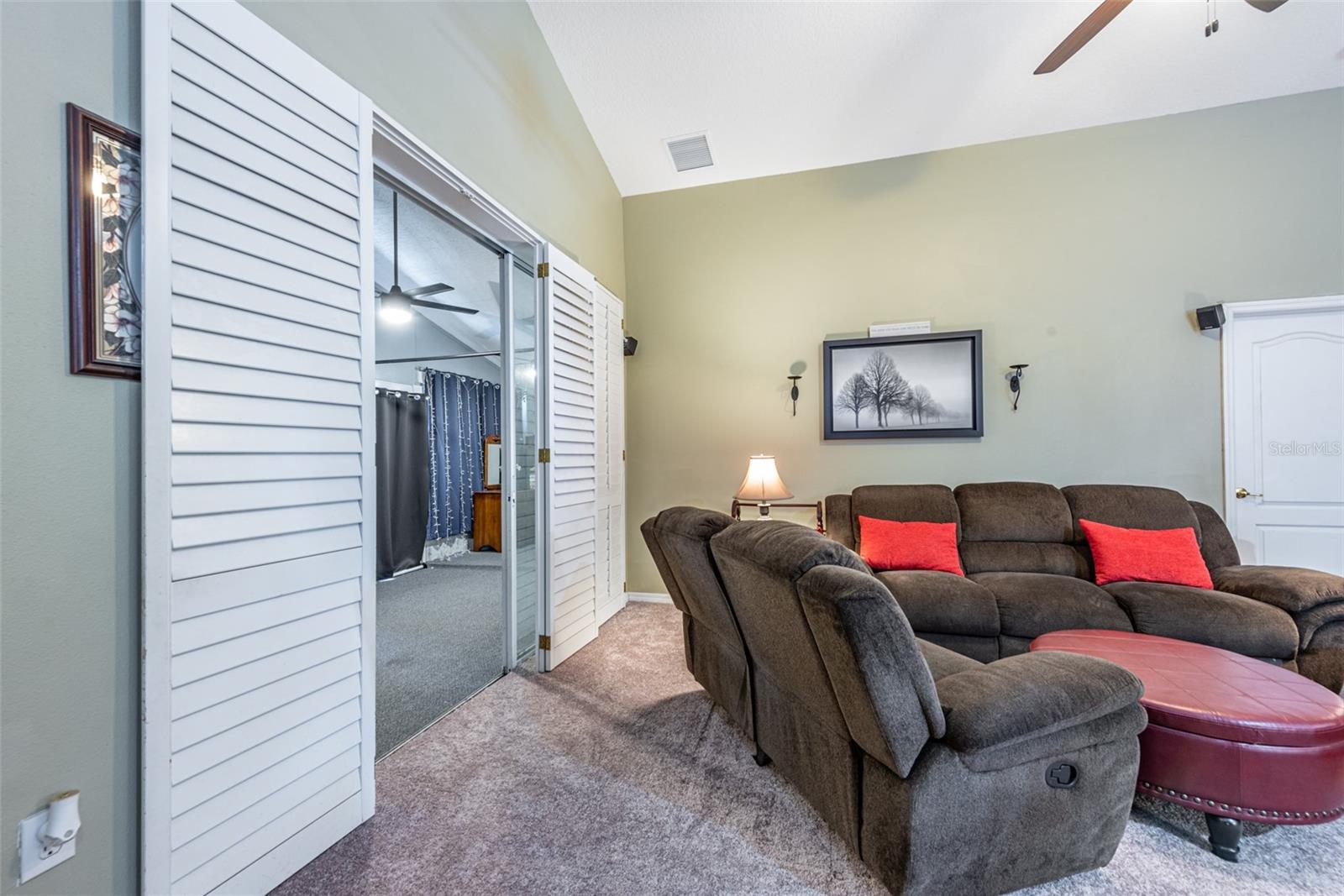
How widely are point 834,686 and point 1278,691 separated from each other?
1.52 meters

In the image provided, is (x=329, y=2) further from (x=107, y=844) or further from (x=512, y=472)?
(x=107, y=844)

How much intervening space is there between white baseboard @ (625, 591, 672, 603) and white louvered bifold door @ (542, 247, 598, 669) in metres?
0.81

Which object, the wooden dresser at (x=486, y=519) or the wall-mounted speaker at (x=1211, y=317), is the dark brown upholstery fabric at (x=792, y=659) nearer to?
the wall-mounted speaker at (x=1211, y=317)

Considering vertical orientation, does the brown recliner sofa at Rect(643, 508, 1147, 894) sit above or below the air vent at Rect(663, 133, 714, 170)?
below

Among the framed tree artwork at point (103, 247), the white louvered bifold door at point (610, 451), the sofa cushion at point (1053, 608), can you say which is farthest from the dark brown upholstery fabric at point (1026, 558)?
the framed tree artwork at point (103, 247)

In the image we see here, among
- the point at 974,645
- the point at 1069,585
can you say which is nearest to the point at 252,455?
the point at 974,645

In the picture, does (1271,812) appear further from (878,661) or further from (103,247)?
(103,247)

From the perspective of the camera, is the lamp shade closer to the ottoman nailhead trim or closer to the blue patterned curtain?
the ottoman nailhead trim

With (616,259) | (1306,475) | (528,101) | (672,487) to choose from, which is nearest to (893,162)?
(616,259)

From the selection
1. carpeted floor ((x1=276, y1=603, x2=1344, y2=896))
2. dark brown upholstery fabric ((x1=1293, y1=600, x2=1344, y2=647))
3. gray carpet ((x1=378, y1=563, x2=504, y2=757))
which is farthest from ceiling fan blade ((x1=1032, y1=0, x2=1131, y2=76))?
gray carpet ((x1=378, y1=563, x2=504, y2=757))

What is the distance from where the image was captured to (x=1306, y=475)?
3201 mm

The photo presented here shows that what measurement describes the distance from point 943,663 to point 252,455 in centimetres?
211

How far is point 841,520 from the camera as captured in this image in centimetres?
348

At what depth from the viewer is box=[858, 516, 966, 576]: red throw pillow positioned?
304cm
